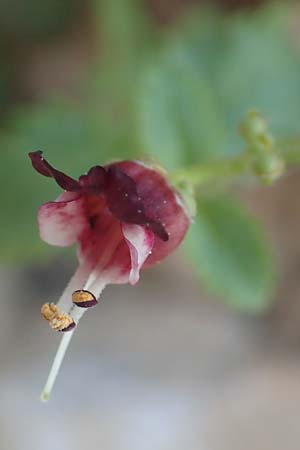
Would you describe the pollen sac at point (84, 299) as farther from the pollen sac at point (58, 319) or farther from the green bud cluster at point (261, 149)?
the green bud cluster at point (261, 149)

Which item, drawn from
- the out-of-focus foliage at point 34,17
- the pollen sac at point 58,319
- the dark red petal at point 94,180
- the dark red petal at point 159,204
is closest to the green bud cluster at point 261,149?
the dark red petal at point 159,204

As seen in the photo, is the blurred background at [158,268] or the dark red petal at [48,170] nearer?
the dark red petal at [48,170]

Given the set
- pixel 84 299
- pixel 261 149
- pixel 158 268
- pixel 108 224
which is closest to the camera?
pixel 84 299

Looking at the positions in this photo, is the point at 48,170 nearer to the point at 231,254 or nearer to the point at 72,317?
the point at 72,317

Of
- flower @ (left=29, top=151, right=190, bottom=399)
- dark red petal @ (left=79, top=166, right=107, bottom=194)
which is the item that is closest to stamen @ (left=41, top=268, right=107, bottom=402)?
flower @ (left=29, top=151, right=190, bottom=399)

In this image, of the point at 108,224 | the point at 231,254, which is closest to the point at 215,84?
the point at 231,254

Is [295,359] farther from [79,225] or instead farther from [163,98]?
[79,225]

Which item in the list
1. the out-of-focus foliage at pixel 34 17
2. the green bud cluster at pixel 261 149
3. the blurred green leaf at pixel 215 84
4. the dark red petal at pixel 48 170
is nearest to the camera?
the dark red petal at pixel 48 170

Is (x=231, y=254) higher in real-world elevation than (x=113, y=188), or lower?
higher
